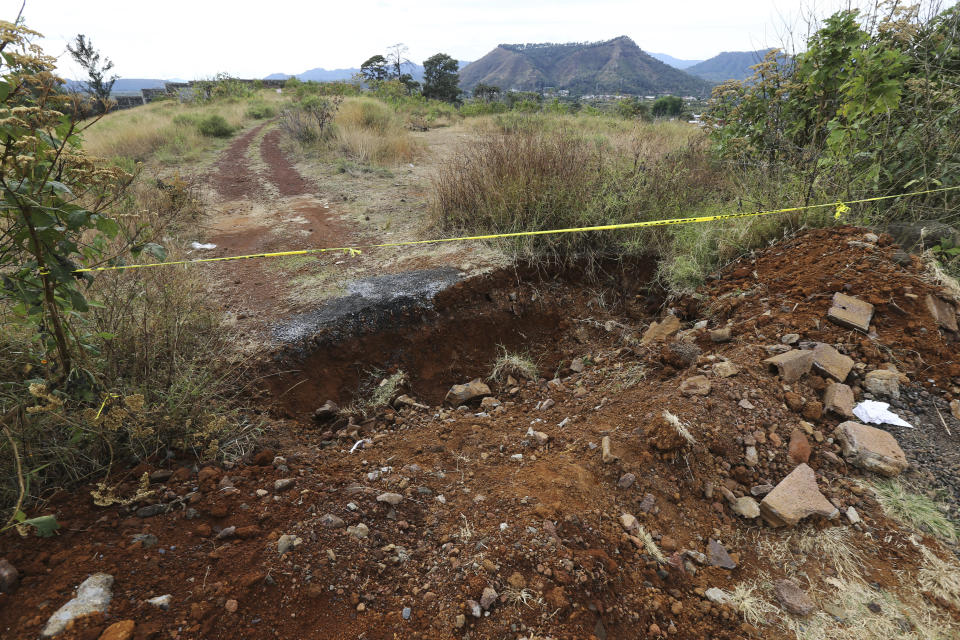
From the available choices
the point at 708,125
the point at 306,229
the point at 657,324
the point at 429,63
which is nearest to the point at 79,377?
the point at 657,324

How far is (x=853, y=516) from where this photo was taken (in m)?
1.75

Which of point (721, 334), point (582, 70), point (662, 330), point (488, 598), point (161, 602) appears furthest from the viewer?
point (582, 70)

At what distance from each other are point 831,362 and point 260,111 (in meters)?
19.0

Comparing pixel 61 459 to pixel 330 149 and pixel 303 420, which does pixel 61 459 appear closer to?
pixel 303 420

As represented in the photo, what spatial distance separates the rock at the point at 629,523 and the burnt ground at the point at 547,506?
0.03 m

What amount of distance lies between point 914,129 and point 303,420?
4.75m

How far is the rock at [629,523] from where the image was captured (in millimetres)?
1691

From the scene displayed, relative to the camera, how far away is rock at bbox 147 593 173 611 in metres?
1.29

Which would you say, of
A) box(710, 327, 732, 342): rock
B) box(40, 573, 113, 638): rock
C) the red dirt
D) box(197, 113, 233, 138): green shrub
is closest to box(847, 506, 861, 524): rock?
the red dirt

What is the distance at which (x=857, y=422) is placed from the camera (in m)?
2.10

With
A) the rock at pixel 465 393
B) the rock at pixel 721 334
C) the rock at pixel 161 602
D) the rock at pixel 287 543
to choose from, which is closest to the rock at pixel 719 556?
the rock at pixel 721 334

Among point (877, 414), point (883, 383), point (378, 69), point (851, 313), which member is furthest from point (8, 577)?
point (378, 69)

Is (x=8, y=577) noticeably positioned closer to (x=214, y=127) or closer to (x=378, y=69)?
(x=214, y=127)

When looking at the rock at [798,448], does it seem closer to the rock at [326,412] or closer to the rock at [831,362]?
the rock at [831,362]
